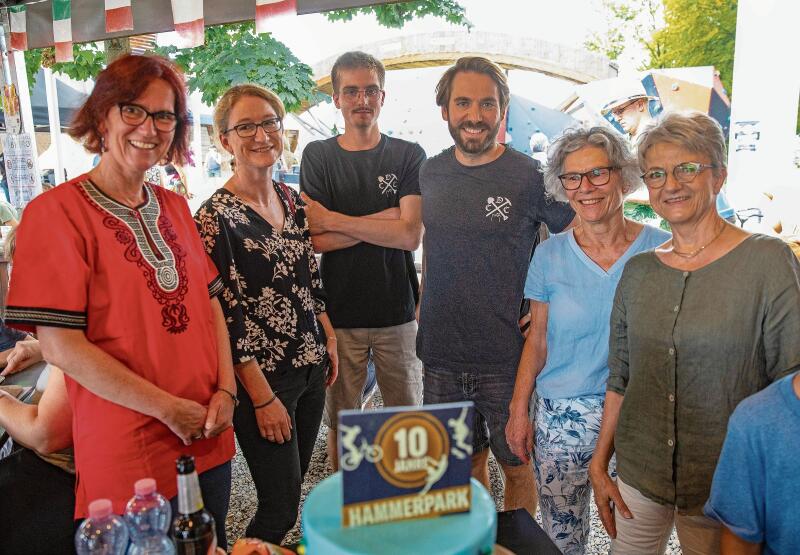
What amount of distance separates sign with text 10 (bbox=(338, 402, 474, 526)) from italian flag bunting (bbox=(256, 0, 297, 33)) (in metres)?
3.45

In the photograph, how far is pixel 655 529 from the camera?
1.43 m

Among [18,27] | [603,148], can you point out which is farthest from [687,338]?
[18,27]

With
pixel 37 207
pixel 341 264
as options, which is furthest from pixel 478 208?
pixel 37 207

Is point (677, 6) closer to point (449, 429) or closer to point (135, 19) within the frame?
point (135, 19)

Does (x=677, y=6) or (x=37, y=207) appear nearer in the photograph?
(x=37, y=207)

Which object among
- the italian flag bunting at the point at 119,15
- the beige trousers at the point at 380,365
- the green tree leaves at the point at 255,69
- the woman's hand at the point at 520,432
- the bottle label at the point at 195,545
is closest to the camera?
the bottle label at the point at 195,545

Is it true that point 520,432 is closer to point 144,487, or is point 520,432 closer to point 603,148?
point 603,148

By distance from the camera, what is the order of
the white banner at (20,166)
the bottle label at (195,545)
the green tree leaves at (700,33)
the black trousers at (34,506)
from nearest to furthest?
the bottle label at (195,545) < the black trousers at (34,506) < the green tree leaves at (700,33) < the white banner at (20,166)

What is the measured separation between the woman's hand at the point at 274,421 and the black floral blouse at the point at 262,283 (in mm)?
121

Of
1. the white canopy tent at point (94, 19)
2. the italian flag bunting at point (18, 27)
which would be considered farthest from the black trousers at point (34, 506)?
the italian flag bunting at point (18, 27)

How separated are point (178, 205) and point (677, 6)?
4.52 metres

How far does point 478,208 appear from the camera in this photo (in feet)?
6.37

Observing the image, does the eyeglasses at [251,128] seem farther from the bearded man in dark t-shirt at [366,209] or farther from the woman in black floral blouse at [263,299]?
the bearded man in dark t-shirt at [366,209]

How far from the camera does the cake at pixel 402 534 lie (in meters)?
0.68
